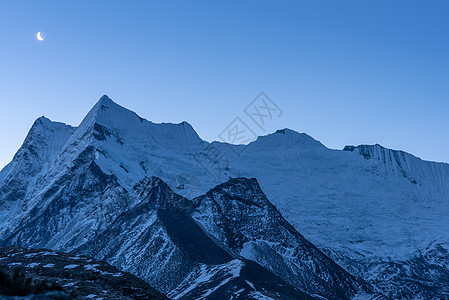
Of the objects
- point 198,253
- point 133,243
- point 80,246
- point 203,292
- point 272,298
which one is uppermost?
point 80,246

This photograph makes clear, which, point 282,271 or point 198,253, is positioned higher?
point 198,253

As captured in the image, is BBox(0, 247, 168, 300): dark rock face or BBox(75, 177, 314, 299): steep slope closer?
BBox(0, 247, 168, 300): dark rock face

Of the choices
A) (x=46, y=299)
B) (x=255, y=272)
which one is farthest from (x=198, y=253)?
(x=46, y=299)

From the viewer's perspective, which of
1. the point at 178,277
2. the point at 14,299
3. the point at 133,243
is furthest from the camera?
the point at 133,243

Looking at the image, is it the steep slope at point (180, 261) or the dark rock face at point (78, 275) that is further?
the steep slope at point (180, 261)

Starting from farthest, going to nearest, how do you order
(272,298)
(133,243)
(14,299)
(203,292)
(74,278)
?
(133,243) → (203,292) → (272,298) → (74,278) → (14,299)

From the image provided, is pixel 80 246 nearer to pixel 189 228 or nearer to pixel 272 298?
pixel 189 228

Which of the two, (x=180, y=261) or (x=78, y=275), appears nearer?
(x=78, y=275)

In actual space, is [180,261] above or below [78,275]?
above
